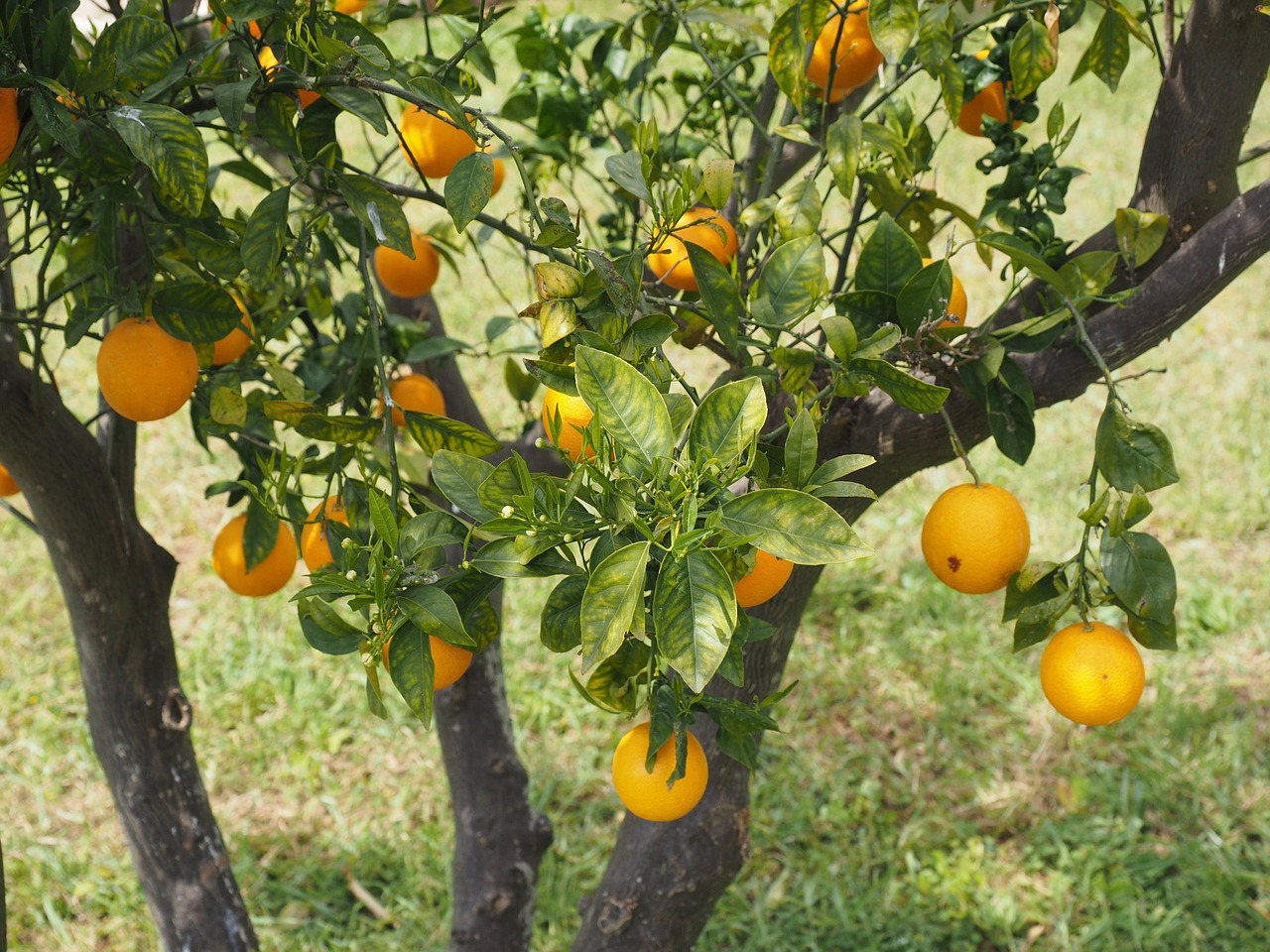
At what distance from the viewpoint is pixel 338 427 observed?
792mm

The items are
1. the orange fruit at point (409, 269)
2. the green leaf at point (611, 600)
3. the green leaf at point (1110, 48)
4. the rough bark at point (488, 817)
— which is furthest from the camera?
the rough bark at point (488, 817)

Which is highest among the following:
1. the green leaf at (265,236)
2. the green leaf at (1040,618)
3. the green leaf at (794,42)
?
the green leaf at (794,42)

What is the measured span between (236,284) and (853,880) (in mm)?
1389

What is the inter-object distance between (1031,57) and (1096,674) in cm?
48

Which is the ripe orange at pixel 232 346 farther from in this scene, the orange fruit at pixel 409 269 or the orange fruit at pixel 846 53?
the orange fruit at pixel 846 53

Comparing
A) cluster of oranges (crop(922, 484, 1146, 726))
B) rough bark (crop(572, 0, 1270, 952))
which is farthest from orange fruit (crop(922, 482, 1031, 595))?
rough bark (crop(572, 0, 1270, 952))

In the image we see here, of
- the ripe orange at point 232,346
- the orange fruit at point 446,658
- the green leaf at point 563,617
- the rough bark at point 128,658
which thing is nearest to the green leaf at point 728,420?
the green leaf at point 563,617

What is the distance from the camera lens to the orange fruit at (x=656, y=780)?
86 cm

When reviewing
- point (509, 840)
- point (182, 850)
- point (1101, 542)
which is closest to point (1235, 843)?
point (509, 840)

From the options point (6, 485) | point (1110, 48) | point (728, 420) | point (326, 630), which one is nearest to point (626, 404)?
point (728, 420)

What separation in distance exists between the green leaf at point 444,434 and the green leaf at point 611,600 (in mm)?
271

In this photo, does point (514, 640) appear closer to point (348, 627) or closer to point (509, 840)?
point (509, 840)

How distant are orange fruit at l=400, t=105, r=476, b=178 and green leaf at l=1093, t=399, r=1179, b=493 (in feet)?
1.94

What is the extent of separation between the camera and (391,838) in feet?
6.66
